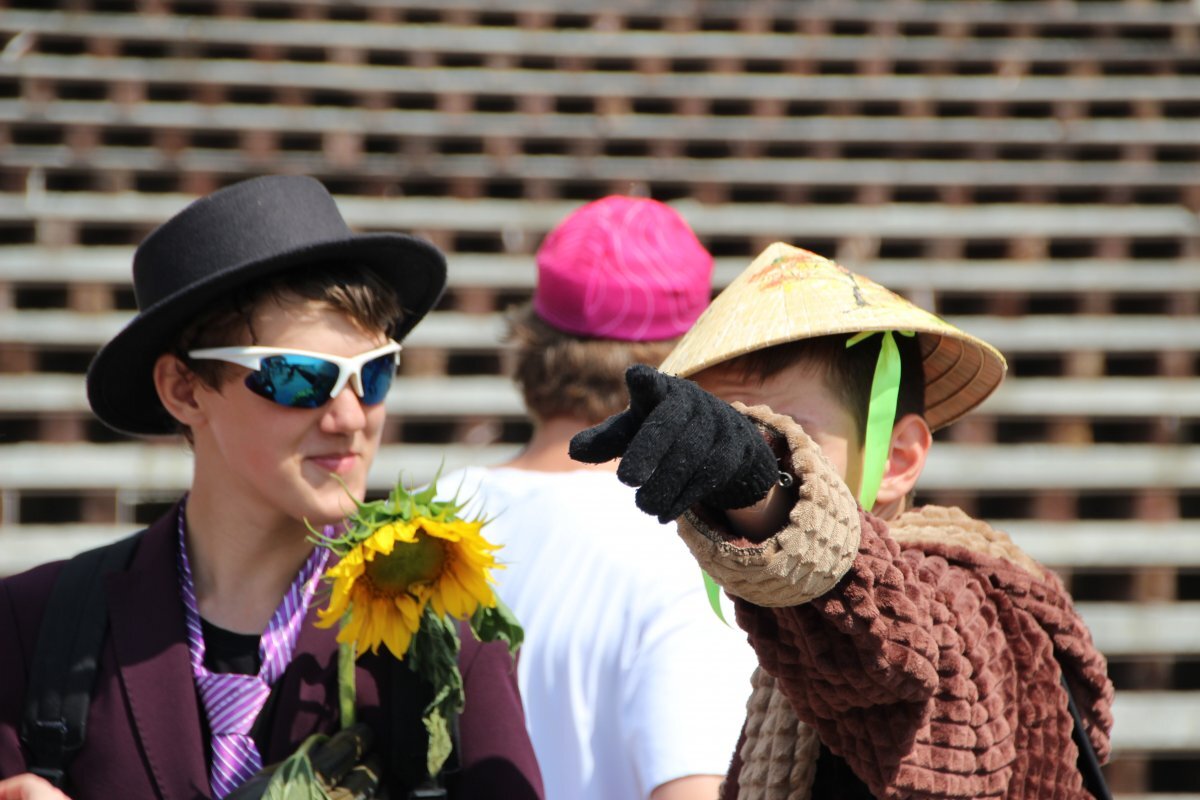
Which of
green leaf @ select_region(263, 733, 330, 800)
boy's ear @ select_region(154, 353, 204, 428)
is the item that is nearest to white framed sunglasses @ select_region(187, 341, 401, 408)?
boy's ear @ select_region(154, 353, 204, 428)

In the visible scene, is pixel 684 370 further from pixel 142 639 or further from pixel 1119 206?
pixel 1119 206

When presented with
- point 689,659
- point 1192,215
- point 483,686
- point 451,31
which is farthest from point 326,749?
point 1192,215

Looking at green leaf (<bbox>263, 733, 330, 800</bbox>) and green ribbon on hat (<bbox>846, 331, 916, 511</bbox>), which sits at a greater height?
green ribbon on hat (<bbox>846, 331, 916, 511</bbox>)

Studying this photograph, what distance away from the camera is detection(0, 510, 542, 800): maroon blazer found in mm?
1802

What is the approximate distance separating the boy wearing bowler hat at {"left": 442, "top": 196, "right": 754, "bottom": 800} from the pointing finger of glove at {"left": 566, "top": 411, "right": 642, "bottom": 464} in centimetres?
92

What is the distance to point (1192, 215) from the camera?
6.25 meters

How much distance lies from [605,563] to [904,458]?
663 mm

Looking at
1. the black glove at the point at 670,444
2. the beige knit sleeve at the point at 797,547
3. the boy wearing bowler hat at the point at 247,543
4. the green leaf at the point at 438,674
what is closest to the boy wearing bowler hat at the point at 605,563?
the boy wearing bowler hat at the point at 247,543

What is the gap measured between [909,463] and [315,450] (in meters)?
0.82

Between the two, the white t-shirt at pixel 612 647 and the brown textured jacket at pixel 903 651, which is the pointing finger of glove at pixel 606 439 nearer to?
the brown textured jacket at pixel 903 651

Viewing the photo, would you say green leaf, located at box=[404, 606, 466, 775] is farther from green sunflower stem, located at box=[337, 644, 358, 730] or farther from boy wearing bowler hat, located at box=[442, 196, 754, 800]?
boy wearing bowler hat, located at box=[442, 196, 754, 800]

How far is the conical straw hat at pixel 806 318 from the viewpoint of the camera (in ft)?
5.02

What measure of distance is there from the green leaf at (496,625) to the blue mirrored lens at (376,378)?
353 mm

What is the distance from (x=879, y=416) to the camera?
157 centimetres
